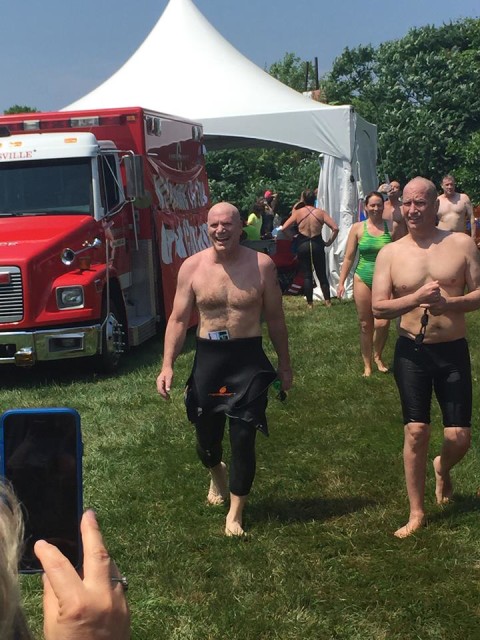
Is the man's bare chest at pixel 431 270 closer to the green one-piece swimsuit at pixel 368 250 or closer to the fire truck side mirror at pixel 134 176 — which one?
the green one-piece swimsuit at pixel 368 250

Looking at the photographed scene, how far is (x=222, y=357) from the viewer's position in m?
4.81

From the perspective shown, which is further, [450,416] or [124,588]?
[450,416]

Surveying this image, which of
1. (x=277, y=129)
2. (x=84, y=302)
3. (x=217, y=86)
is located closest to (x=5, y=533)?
(x=84, y=302)

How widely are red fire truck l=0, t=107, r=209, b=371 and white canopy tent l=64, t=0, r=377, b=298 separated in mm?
3719

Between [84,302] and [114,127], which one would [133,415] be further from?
[114,127]

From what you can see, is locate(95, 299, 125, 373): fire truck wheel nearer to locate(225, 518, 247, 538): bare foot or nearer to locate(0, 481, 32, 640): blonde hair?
locate(225, 518, 247, 538): bare foot

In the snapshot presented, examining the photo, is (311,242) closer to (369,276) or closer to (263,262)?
(369,276)

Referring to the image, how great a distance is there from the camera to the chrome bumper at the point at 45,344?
838cm

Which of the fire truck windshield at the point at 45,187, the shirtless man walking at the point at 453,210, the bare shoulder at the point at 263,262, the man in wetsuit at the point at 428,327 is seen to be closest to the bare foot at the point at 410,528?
the man in wetsuit at the point at 428,327

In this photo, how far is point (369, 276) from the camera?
820 cm

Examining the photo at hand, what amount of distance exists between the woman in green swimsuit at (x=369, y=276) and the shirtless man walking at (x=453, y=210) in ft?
14.1

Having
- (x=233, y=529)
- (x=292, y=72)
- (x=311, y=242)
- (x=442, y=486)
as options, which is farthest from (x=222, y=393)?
(x=292, y=72)

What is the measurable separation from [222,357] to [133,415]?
109 inches

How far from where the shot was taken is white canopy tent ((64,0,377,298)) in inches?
573
